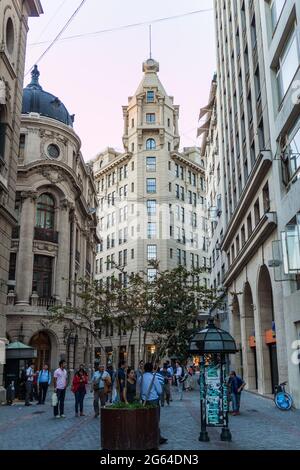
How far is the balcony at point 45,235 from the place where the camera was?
39.0m

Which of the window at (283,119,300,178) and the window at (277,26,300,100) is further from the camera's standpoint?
the window at (277,26,300,100)

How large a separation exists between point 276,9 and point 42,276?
26.1m

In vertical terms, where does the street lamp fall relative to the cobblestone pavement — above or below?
above

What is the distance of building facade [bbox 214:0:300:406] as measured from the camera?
19.6 m

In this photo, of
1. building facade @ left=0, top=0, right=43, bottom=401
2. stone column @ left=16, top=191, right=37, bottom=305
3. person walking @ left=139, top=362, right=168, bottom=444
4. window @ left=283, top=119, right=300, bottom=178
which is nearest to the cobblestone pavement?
person walking @ left=139, top=362, right=168, bottom=444

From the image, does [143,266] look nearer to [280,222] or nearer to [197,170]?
[197,170]

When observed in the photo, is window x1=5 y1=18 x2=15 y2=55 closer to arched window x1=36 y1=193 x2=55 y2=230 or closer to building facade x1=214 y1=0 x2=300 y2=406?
building facade x1=214 y1=0 x2=300 y2=406

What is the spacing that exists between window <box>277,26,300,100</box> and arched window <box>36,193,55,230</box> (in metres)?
24.1

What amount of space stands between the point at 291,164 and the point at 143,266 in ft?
142

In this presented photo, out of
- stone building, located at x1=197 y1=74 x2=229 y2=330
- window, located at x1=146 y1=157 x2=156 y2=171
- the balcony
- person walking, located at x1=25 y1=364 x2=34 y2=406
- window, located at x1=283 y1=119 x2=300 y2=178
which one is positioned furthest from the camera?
window, located at x1=146 y1=157 x2=156 y2=171

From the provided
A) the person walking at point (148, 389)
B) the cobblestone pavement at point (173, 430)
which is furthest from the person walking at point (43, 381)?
the person walking at point (148, 389)

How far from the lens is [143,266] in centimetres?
6169

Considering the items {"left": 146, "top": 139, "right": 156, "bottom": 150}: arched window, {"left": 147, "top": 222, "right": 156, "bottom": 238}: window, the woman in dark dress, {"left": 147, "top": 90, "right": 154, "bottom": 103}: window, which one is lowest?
the woman in dark dress

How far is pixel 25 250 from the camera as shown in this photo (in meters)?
37.5
